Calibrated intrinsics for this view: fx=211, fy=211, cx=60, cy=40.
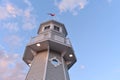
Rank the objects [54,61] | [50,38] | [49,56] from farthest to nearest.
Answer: [50,38] < [49,56] < [54,61]

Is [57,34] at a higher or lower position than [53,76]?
higher

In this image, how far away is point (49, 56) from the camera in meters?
18.9

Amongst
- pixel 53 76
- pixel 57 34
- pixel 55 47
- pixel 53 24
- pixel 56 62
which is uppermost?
pixel 53 24

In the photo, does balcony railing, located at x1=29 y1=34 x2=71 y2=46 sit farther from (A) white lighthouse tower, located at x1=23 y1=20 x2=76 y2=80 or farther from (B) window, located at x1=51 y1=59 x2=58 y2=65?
(B) window, located at x1=51 y1=59 x2=58 y2=65

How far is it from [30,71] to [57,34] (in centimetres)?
523

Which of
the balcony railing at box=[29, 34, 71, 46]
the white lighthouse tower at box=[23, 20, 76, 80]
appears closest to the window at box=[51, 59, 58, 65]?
the white lighthouse tower at box=[23, 20, 76, 80]

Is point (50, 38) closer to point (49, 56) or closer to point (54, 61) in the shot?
point (49, 56)

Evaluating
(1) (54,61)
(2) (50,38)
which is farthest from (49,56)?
(2) (50,38)

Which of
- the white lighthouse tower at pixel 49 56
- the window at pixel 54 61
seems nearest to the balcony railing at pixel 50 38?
the white lighthouse tower at pixel 49 56

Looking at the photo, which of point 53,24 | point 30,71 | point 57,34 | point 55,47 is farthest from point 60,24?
point 30,71

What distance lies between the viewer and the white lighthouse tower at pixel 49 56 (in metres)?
17.2

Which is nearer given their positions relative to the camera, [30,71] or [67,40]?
[30,71]

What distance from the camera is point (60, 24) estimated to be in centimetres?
2358

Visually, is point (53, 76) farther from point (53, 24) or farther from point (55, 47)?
point (53, 24)
